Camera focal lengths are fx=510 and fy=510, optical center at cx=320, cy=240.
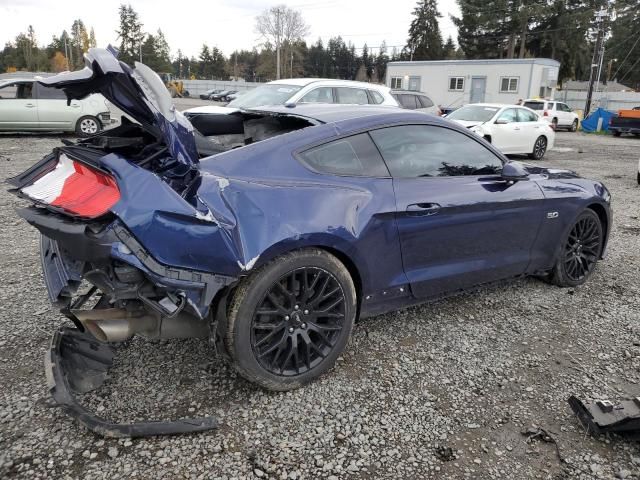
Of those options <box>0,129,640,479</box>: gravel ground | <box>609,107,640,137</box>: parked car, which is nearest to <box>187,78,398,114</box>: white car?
<box>0,129,640,479</box>: gravel ground

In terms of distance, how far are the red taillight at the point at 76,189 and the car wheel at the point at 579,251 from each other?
11.8 ft

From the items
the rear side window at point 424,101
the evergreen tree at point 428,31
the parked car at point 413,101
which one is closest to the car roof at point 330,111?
the parked car at point 413,101

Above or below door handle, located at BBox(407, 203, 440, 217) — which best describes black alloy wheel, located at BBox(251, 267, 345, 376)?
below

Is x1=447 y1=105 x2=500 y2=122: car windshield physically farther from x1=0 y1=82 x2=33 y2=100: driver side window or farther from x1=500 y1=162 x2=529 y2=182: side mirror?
x1=0 y1=82 x2=33 y2=100: driver side window

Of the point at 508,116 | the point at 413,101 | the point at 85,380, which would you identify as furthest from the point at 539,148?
the point at 85,380

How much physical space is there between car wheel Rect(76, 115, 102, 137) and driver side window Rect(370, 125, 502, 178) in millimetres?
12993

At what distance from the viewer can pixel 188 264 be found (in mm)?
2363

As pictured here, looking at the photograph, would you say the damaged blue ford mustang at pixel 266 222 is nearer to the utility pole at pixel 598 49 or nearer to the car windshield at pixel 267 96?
the car windshield at pixel 267 96

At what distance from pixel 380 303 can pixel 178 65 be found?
118 meters

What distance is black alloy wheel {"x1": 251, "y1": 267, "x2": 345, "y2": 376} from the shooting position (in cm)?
270

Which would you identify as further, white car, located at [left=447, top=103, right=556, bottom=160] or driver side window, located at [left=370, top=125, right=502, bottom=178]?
white car, located at [left=447, top=103, right=556, bottom=160]

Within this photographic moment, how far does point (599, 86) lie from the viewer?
178 feet

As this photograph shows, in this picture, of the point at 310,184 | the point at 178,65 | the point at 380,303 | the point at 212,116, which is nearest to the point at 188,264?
the point at 310,184

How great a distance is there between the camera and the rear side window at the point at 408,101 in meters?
13.7
